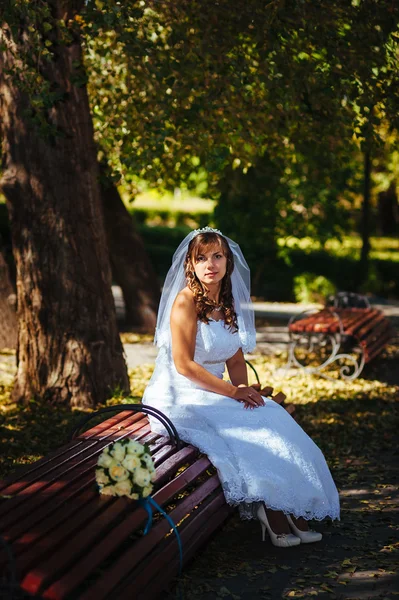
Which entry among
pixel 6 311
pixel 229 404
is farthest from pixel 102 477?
pixel 6 311

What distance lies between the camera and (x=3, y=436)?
22.7ft

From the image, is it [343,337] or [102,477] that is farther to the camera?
[343,337]

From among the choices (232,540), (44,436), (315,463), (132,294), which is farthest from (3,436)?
(132,294)

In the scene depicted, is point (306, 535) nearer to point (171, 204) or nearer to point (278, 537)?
point (278, 537)

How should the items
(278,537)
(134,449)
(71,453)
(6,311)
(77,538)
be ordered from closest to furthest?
(77,538), (134,449), (71,453), (278,537), (6,311)

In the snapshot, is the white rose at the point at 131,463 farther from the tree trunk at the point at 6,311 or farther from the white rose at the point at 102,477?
the tree trunk at the point at 6,311

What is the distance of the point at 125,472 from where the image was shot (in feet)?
12.5

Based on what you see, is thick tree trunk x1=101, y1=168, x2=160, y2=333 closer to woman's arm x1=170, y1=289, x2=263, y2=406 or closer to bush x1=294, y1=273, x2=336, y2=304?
→ bush x1=294, y1=273, x2=336, y2=304

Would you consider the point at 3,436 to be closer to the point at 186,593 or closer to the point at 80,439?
the point at 80,439

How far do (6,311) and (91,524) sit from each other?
7.70 metres

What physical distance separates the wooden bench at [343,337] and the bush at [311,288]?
643cm

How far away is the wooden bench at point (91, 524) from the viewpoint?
3189mm

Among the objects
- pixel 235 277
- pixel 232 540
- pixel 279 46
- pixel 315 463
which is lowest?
pixel 232 540

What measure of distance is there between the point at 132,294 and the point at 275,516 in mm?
8451
